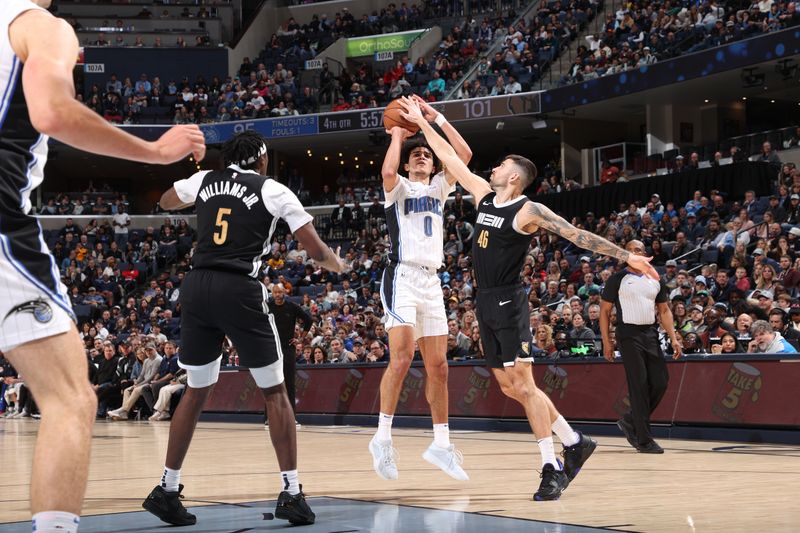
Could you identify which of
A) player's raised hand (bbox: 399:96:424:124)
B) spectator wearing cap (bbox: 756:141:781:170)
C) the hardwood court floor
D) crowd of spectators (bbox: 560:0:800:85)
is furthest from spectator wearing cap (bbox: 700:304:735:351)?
crowd of spectators (bbox: 560:0:800:85)

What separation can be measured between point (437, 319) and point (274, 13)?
4096 cm

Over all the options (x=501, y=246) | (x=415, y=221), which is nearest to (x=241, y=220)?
(x=501, y=246)

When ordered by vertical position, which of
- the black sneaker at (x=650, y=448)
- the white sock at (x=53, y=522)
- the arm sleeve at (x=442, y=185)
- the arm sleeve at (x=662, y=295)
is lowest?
the black sneaker at (x=650, y=448)

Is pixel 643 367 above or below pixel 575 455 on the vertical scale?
above

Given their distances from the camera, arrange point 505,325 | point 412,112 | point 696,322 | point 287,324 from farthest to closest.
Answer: point 287,324, point 696,322, point 412,112, point 505,325

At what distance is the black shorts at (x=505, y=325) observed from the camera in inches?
283

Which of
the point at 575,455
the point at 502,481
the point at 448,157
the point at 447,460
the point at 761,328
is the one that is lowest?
the point at 502,481

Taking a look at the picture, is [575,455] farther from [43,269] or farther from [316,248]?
[43,269]

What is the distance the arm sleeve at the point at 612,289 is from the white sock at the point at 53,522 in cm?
833

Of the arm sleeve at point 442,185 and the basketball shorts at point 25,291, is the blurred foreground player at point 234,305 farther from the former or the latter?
the basketball shorts at point 25,291

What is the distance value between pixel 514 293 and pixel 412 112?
1.67 meters

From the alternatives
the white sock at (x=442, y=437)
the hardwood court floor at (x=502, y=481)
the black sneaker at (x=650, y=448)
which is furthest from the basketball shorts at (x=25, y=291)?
the black sneaker at (x=650, y=448)

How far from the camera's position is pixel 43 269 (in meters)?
3.36

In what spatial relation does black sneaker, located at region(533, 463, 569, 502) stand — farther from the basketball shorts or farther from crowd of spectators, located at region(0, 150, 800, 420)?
crowd of spectators, located at region(0, 150, 800, 420)
